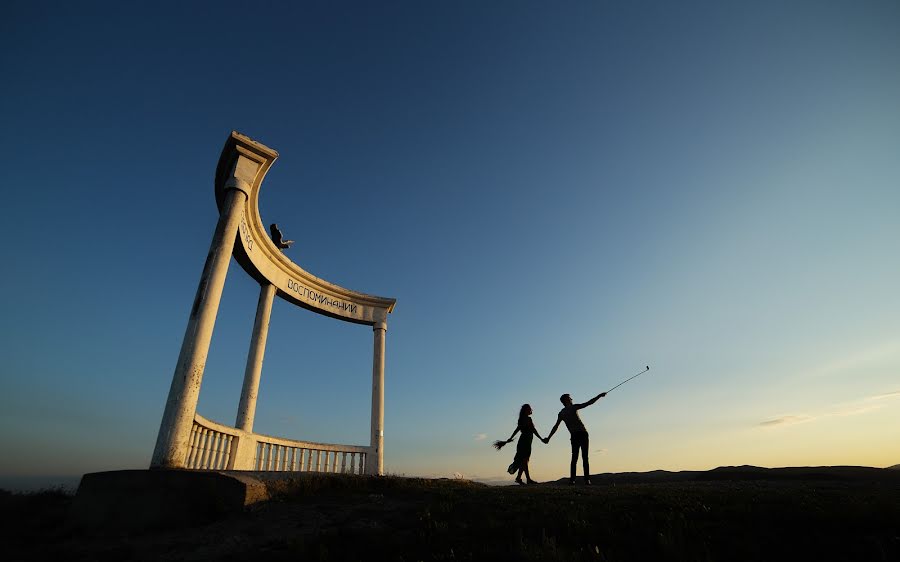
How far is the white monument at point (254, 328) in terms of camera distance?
9086mm

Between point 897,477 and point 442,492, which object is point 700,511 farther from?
point 897,477

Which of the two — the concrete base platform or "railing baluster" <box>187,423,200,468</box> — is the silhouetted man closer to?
the concrete base platform

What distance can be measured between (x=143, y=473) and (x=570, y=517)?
6328 mm

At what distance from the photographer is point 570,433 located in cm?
1107

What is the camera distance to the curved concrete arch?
36.0 feet

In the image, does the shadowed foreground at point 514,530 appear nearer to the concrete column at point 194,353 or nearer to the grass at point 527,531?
the grass at point 527,531

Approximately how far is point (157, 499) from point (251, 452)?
6051mm

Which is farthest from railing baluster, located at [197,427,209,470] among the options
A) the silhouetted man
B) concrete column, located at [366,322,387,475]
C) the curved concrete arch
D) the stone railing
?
the silhouetted man

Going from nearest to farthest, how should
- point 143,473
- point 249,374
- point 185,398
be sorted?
1. point 143,473
2. point 185,398
3. point 249,374

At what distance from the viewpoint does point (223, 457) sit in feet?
36.8

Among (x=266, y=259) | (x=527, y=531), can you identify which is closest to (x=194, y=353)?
(x=266, y=259)

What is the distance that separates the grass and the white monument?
8.24 feet

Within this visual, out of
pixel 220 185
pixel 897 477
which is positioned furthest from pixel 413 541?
pixel 897 477

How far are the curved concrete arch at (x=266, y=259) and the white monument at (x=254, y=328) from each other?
24mm
